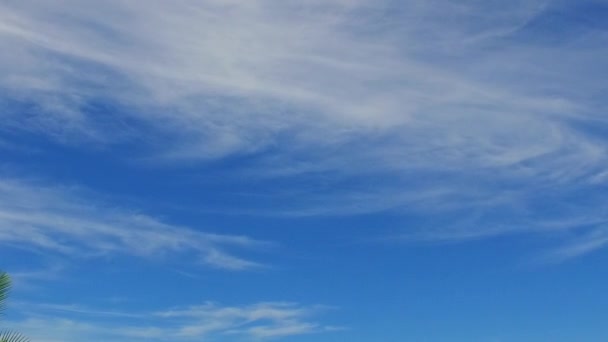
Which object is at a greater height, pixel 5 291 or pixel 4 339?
pixel 5 291

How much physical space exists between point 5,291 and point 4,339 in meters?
1.81

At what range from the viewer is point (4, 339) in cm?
1822

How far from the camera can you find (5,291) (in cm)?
1830
